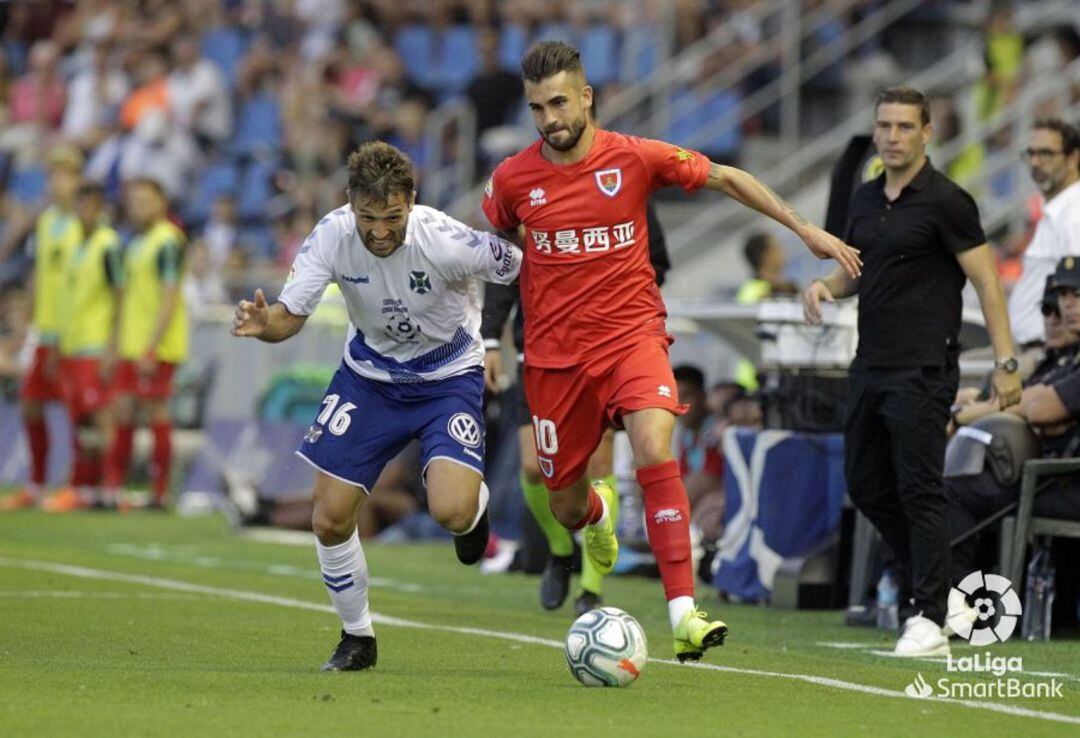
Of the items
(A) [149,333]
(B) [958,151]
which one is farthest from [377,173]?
(A) [149,333]

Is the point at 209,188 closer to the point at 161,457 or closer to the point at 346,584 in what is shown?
the point at 161,457

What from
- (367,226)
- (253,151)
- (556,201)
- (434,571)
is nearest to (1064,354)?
(556,201)

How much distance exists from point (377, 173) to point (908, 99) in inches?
106

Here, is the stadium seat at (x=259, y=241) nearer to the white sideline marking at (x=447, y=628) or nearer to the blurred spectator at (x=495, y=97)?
the blurred spectator at (x=495, y=97)

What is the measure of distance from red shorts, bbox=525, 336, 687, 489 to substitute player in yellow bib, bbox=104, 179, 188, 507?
988cm

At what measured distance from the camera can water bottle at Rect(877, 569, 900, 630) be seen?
10711 millimetres

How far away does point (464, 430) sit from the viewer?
875 centimetres

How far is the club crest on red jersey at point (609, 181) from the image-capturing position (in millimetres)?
8703

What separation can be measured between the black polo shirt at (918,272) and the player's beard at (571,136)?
167 centimetres

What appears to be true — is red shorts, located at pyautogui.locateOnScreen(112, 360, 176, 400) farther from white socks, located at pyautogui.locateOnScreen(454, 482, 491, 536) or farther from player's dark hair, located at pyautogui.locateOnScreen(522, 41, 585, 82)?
player's dark hair, located at pyautogui.locateOnScreen(522, 41, 585, 82)

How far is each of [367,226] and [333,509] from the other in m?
1.09

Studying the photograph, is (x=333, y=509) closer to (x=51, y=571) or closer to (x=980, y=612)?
(x=980, y=612)

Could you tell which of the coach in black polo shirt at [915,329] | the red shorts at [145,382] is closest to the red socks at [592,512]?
the coach in black polo shirt at [915,329]

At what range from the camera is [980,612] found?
1016cm
